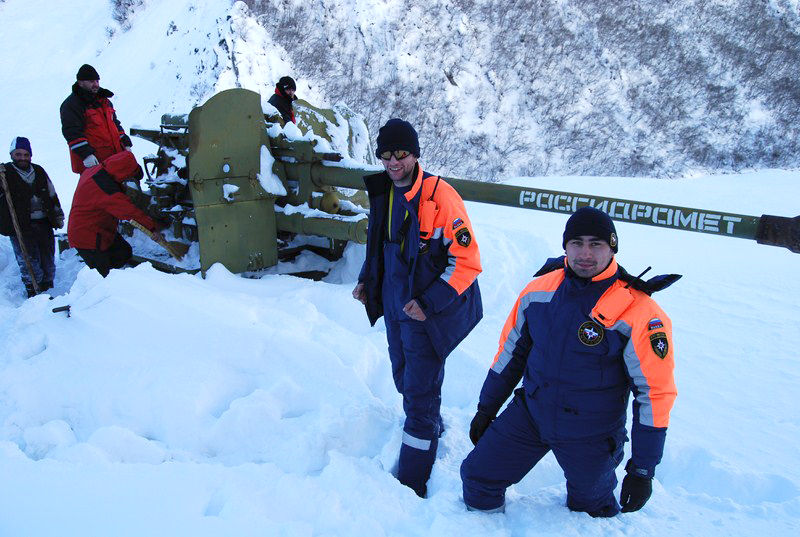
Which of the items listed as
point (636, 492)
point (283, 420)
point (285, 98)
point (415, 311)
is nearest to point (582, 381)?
point (636, 492)

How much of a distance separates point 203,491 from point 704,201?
12219mm

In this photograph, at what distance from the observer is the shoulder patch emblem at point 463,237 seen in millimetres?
2752

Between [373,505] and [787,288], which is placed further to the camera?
[787,288]

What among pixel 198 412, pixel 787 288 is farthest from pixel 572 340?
pixel 787 288

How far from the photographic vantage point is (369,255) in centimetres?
309

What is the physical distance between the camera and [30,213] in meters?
5.90

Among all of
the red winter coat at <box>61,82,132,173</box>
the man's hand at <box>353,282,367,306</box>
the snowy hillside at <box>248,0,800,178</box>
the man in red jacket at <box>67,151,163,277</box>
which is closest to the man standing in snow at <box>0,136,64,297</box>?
the red winter coat at <box>61,82,132,173</box>

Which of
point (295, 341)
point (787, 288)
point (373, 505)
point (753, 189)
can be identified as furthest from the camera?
point (753, 189)

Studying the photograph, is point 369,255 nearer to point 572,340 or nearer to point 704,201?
point 572,340

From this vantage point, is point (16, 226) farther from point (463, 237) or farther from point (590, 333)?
point (590, 333)

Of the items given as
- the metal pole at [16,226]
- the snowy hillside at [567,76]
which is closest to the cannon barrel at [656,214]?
the metal pole at [16,226]

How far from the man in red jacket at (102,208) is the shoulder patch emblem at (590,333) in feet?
13.0

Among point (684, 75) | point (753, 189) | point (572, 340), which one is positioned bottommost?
point (753, 189)

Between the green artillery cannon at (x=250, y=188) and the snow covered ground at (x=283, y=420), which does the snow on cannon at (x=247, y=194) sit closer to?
the green artillery cannon at (x=250, y=188)
